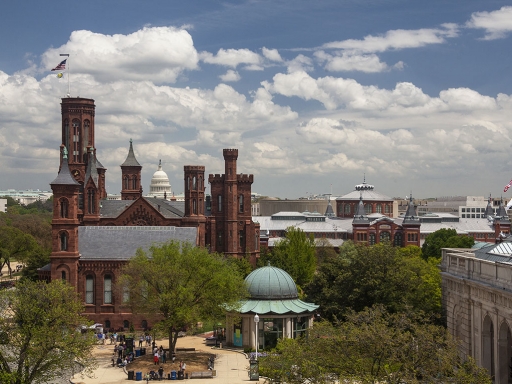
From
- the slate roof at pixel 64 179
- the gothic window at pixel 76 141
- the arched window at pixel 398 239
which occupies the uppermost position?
the gothic window at pixel 76 141

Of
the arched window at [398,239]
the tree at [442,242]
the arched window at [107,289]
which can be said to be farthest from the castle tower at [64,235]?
the arched window at [398,239]

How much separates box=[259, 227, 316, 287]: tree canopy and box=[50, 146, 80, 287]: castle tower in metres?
32.2

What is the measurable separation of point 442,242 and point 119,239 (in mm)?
58522

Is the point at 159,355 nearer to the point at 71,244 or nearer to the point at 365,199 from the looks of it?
the point at 71,244

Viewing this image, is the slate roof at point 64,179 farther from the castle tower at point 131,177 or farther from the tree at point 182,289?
the castle tower at point 131,177

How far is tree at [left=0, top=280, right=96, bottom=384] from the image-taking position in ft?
129

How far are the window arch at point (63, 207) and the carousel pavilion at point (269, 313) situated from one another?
21.1m

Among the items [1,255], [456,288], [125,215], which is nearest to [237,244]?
[125,215]

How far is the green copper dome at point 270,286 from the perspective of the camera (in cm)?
6118

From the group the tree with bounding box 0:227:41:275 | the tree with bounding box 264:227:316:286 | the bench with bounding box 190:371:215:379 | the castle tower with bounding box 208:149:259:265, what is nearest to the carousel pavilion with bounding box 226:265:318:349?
the bench with bounding box 190:371:215:379

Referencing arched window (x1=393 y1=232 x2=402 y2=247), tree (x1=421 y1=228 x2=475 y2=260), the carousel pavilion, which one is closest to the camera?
the carousel pavilion

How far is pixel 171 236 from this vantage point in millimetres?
79750

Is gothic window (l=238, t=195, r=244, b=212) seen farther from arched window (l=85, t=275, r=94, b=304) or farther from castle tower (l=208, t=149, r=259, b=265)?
arched window (l=85, t=275, r=94, b=304)

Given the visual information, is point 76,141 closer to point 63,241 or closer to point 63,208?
point 63,208
